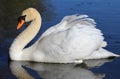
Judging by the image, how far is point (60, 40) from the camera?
8.48m

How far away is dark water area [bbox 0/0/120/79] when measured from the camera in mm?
7934

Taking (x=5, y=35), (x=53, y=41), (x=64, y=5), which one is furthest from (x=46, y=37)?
(x=64, y=5)

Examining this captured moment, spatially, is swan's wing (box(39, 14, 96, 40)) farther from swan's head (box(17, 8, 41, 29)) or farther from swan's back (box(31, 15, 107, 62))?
swan's head (box(17, 8, 41, 29))

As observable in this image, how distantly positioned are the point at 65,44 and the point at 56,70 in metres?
0.53

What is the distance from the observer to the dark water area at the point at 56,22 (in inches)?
312

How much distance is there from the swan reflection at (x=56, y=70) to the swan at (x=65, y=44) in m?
0.12

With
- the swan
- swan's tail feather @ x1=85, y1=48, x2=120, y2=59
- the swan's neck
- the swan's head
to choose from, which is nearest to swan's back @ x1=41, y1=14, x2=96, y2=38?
the swan

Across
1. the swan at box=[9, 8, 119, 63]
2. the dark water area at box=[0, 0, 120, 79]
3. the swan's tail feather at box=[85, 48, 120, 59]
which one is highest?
the swan at box=[9, 8, 119, 63]

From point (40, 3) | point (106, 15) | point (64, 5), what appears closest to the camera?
point (106, 15)

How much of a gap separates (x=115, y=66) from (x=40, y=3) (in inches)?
242

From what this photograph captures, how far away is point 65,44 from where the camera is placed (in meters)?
8.46

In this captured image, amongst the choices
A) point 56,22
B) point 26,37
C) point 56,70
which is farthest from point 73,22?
point 56,22

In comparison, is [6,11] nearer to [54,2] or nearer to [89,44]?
[54,2]

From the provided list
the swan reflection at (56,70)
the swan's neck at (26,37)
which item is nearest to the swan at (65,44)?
the swan's neck at (26,37)
